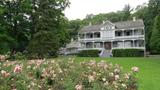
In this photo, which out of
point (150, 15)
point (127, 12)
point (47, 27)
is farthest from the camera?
point (127, 12)

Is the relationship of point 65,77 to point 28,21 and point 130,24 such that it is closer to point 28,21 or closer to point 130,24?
point 28,21

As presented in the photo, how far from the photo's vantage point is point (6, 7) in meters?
42.6

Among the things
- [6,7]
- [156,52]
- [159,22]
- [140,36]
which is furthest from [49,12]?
[156,52]

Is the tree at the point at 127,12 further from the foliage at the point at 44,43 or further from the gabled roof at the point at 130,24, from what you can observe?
the foliage at the point at 44,43

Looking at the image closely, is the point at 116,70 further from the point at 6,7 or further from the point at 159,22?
the point at 6,7

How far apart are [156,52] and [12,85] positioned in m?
54.6

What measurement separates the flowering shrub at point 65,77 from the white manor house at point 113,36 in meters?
47.8

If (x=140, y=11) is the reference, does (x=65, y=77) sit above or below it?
below

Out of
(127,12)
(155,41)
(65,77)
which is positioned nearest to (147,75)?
(65,77)

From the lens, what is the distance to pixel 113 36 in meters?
60.0

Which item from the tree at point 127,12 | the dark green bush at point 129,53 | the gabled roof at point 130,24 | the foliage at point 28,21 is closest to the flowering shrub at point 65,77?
the foliage at point 28,21

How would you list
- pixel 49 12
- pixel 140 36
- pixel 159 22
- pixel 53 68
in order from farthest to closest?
pixel 140 36 → pixel 49 12 → pixel 159 22 → pixel 53 68

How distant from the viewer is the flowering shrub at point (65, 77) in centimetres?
565

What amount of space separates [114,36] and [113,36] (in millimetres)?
198
